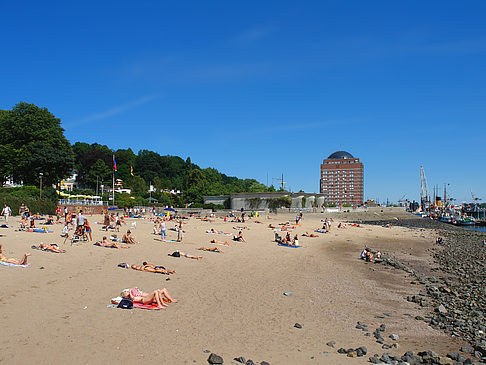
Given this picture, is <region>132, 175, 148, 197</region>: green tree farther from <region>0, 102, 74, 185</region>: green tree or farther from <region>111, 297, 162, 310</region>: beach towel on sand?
<region>111, 297, 162, 310</region>: beach towel on sand

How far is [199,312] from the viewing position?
8.95 metres

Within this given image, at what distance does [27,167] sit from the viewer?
50.2m

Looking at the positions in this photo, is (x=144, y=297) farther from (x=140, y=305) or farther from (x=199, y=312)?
(x=199, y=312)

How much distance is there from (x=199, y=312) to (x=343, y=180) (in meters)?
174

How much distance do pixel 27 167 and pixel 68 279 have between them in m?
47.7

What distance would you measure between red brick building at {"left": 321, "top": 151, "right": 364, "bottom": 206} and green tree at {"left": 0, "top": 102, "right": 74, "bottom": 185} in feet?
456

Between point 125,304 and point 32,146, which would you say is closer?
point 125,304

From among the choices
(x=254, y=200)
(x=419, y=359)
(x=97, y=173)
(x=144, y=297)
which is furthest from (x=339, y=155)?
(x=419, y=359)

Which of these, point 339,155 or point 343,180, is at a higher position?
point 339,155

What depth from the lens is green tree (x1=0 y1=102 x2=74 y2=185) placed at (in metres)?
50.4

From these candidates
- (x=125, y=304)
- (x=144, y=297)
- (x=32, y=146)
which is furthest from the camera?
(x=32, y=146)

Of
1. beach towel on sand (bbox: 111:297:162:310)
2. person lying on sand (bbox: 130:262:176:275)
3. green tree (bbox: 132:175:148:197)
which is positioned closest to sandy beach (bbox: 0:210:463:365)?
beach towel on sand (bbox: 111:297:162:310)

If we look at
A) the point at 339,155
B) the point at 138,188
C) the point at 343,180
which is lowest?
the point at 138,188

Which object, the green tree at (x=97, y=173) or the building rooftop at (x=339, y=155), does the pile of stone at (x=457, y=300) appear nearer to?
the green tree at (x=97, y=173)
